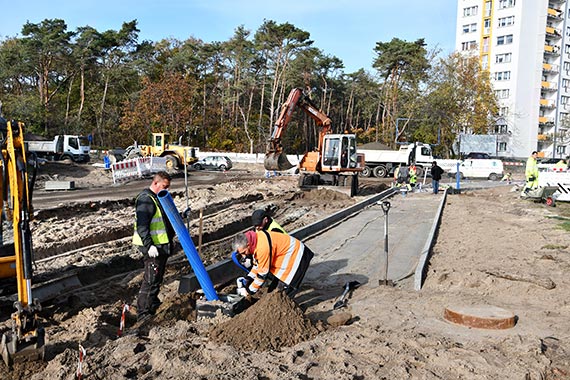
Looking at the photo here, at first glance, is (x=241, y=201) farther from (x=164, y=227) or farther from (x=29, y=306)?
(x=29, y=306)

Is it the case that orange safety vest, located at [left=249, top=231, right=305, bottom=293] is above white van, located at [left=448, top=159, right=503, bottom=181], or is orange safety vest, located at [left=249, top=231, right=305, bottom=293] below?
above

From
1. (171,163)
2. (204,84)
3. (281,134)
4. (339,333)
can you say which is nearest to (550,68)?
(204,84)

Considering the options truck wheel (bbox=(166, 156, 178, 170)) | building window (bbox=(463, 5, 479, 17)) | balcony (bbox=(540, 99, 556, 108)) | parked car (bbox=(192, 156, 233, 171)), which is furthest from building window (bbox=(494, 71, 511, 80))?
truck wheel (bbox=(166, 156, 178, 170))

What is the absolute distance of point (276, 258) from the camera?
6.07 metres

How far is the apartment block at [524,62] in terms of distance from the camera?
67.0 meters

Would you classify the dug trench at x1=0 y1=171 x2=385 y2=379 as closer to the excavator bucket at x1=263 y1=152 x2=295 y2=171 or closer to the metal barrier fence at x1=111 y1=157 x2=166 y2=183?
the excavator bucket at x1=263 y1=152 x2=295 y2=171

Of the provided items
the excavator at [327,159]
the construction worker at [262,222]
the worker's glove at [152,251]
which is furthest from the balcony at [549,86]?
the worker's glove at [152,251]

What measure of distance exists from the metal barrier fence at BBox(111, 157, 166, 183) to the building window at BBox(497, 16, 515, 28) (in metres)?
56.7

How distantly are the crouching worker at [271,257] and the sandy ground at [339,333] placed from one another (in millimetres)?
468

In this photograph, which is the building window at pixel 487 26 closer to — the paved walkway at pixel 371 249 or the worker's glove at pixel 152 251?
the paved walkway at pixel 371 249

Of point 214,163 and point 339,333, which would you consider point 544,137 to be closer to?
point 214,163

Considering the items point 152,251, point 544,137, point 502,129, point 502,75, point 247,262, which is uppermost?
point 502,75

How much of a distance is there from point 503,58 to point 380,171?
43556 millimetres

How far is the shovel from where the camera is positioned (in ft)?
21.6
